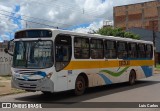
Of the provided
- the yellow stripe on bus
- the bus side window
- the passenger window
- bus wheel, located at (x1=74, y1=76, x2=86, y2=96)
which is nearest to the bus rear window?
the passenger window

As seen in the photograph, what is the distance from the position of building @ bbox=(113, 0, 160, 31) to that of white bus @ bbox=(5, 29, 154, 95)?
76.9 m

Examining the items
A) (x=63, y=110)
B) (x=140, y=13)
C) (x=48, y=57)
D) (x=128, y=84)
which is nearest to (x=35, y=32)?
(x=48, y=57)

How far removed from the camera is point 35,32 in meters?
14.8

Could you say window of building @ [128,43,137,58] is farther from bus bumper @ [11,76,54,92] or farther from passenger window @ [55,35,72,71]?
bus bumper @ [11,76,54,92]

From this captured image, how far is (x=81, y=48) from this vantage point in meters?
16.1

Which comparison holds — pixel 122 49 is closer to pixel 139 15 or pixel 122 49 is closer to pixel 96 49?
pixel 96 49

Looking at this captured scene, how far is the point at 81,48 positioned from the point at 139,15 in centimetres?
8431

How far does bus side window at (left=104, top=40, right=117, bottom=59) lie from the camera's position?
18406 mm

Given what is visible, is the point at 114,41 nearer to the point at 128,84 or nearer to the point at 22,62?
the point at 128,84

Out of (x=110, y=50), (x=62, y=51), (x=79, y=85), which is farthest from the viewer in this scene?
(x=110, y=50)

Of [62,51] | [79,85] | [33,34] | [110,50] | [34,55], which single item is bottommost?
[79,85]

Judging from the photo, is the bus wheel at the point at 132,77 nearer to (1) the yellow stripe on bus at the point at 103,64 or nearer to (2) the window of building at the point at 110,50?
(1) the yellow stripe on bus at the point at 103,64

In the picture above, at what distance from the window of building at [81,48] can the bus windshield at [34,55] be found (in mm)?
1727

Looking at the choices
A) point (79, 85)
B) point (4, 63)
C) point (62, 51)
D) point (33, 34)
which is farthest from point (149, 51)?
point (33, 34)
